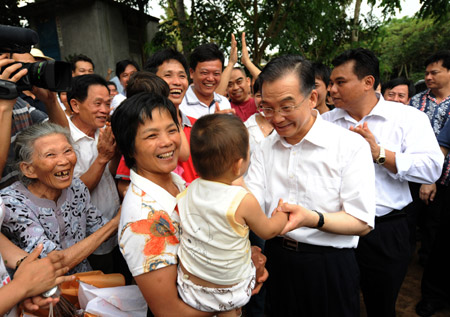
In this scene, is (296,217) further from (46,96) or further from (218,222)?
(46,96)

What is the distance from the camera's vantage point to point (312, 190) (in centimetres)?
172

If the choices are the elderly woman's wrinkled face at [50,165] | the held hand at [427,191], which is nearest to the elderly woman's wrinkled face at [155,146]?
the elderly woman's wrinkled face at [50,165]

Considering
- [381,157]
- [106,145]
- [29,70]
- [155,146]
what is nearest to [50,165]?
[106,145]

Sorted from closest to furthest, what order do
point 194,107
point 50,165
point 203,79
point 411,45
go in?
point 50,165 → point 203,79 → point 194,107 → point 411,45

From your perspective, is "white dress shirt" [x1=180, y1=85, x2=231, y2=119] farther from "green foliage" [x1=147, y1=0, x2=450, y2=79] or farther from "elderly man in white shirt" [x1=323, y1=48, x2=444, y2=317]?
"green foliage" [x1=147, y1=0, x2=450, y2=79]

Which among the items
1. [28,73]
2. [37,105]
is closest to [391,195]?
[28,73]

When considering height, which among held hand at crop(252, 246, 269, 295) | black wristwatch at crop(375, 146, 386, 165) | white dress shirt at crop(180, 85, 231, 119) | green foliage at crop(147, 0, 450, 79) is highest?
green foliage at crop(147, 0, 450, 79)

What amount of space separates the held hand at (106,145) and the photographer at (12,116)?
44 cm

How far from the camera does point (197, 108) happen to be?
132 inches

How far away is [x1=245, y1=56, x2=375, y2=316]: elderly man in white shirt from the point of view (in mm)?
1622

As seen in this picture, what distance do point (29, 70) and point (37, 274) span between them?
120cm

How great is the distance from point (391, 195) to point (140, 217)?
68.7 inches

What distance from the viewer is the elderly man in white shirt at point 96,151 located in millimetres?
2234

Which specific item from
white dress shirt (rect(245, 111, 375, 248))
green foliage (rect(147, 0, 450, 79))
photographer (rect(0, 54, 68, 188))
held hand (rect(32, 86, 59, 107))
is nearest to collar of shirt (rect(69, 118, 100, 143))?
photographer (rect(0, 54, 68, 188))
